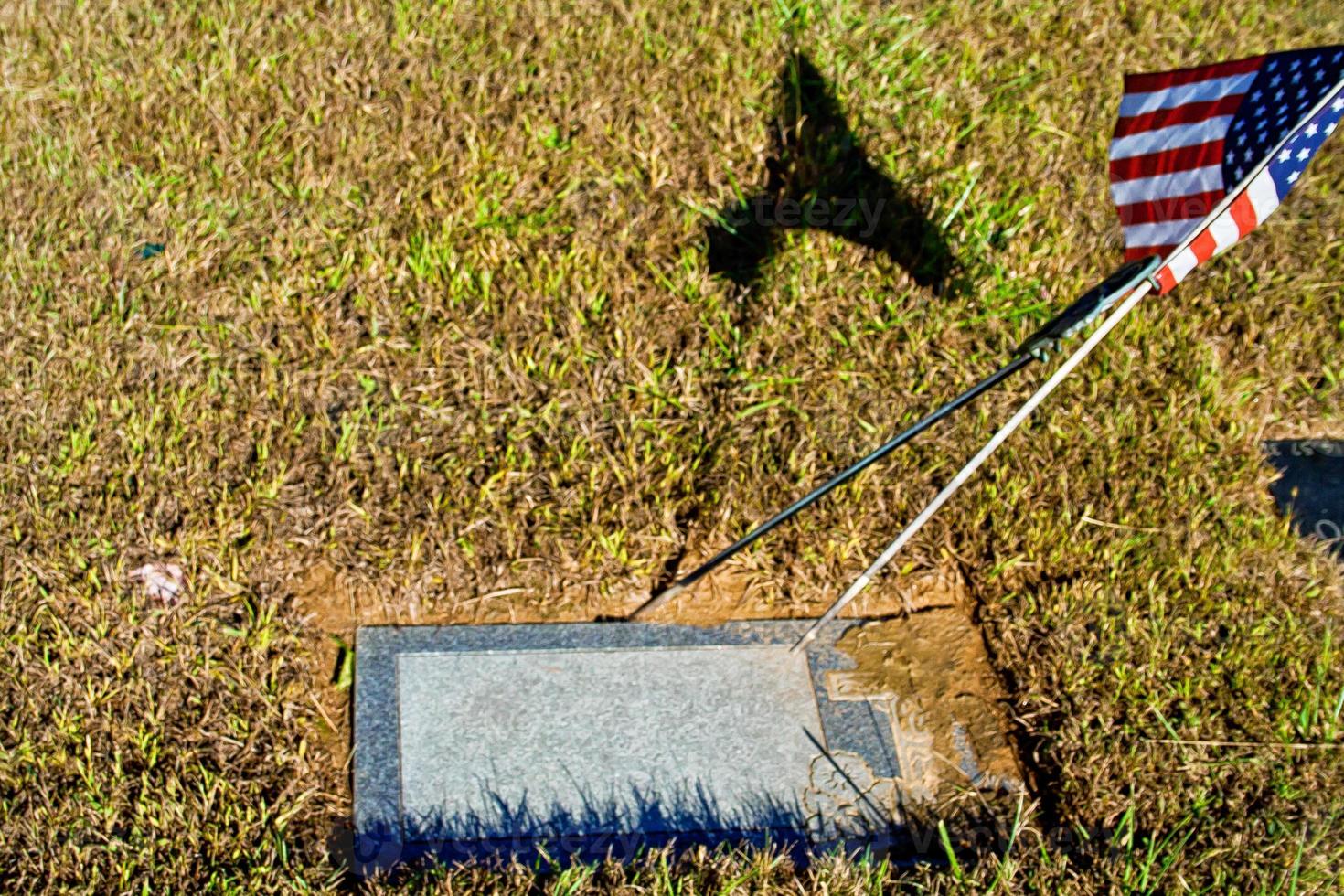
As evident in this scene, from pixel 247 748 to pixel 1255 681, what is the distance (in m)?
2.20

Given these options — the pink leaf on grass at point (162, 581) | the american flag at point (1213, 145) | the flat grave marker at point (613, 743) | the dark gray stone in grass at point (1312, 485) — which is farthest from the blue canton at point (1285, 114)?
the pink leaf on grass at point (162, 581)

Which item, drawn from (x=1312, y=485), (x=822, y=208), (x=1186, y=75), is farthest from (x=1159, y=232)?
(x=822, y=208)

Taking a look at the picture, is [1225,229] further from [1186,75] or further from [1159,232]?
[1186,75]

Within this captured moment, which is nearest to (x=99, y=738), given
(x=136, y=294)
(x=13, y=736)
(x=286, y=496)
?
(x=13, y=736)

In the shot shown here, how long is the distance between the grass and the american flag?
81 centimetres

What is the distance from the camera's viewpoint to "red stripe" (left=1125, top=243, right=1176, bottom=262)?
2.86 meters

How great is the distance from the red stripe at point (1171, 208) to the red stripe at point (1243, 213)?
0.12 m

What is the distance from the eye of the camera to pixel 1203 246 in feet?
8.93

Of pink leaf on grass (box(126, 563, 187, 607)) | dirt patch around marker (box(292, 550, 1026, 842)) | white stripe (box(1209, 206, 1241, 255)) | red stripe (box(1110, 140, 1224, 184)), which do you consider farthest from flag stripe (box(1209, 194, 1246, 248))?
pink leaf on grass (box(126, 563, 187, 607))

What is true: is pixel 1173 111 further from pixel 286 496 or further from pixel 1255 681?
pixel 286 496

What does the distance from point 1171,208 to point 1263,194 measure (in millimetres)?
264

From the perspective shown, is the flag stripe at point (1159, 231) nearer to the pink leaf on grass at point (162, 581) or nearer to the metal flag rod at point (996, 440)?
the metal flag rod at point (996, 440)

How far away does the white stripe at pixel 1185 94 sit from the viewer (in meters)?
2.93

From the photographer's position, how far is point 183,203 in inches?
152
